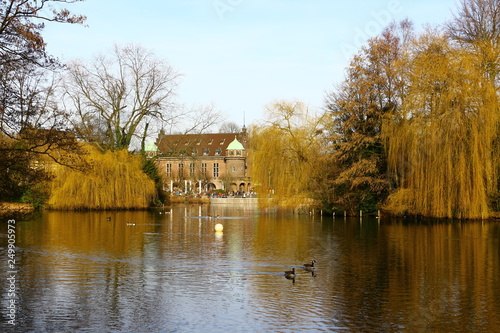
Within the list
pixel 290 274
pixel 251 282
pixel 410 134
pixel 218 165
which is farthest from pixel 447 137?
pixel 218 165

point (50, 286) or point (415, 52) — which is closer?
point (50, 286)

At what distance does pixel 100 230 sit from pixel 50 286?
15.2 meters

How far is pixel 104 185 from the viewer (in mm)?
46406

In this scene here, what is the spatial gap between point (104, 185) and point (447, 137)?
2592 cm

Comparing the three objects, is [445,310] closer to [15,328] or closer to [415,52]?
[15,328]

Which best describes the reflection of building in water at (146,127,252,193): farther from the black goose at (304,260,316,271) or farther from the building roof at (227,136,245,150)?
the black goose at (304,260,316,271)

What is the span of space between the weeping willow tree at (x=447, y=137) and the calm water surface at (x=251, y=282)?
619cm

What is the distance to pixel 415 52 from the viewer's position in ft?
125

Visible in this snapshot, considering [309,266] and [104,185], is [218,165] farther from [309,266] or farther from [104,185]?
[309,266]

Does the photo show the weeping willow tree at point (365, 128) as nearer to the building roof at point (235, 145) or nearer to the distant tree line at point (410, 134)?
the distant tree line at point (410, 134)

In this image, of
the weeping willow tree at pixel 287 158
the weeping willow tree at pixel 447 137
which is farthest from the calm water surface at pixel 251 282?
the weeping willow tree at pixel 287 158

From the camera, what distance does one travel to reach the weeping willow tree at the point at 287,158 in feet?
146

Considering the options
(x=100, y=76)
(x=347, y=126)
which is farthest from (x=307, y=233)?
(x=100, y=76)

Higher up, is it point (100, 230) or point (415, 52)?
point (415, 52)
